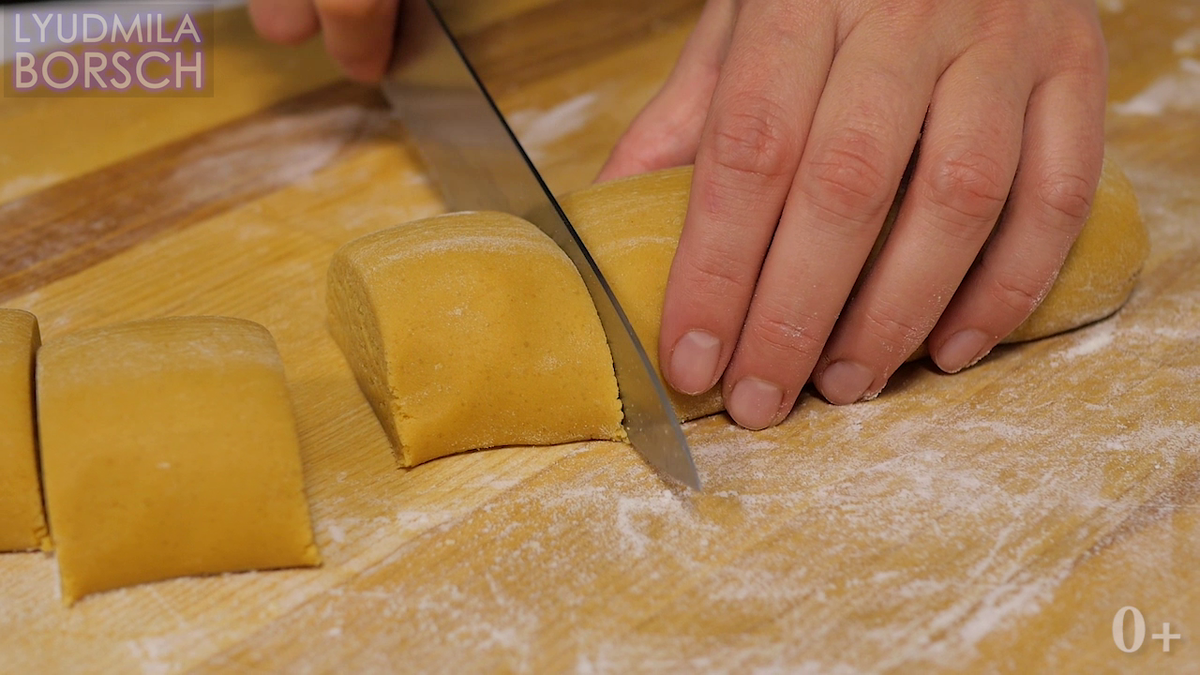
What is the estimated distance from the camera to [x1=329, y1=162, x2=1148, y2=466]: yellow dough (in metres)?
1.70

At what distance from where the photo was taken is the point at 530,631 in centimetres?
151

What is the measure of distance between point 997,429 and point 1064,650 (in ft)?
1.51

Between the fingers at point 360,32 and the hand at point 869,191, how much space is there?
930 millimetres

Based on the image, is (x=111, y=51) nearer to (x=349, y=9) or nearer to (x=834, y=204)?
(x=349, y=9)

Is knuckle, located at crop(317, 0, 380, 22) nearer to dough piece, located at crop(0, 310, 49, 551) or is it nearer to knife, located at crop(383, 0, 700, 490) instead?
knife, located at crop(383, 0, 700, 490)

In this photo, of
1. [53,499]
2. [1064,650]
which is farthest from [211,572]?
[1064,650]

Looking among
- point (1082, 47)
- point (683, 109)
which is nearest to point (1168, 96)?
point (1082, 47)

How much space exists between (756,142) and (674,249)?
25 cm

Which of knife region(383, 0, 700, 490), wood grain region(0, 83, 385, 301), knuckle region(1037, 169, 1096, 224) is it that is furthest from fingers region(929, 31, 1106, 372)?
wood grain region(0, 83, 385, 301)

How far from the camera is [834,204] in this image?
5.34 feet

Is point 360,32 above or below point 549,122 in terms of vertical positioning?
above

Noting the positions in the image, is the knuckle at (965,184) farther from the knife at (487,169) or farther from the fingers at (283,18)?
the fingers at (283,18)

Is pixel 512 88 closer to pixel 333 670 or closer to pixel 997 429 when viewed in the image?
pixel 997 429

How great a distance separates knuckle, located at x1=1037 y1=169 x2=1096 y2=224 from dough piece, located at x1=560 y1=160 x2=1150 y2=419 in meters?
0.21
